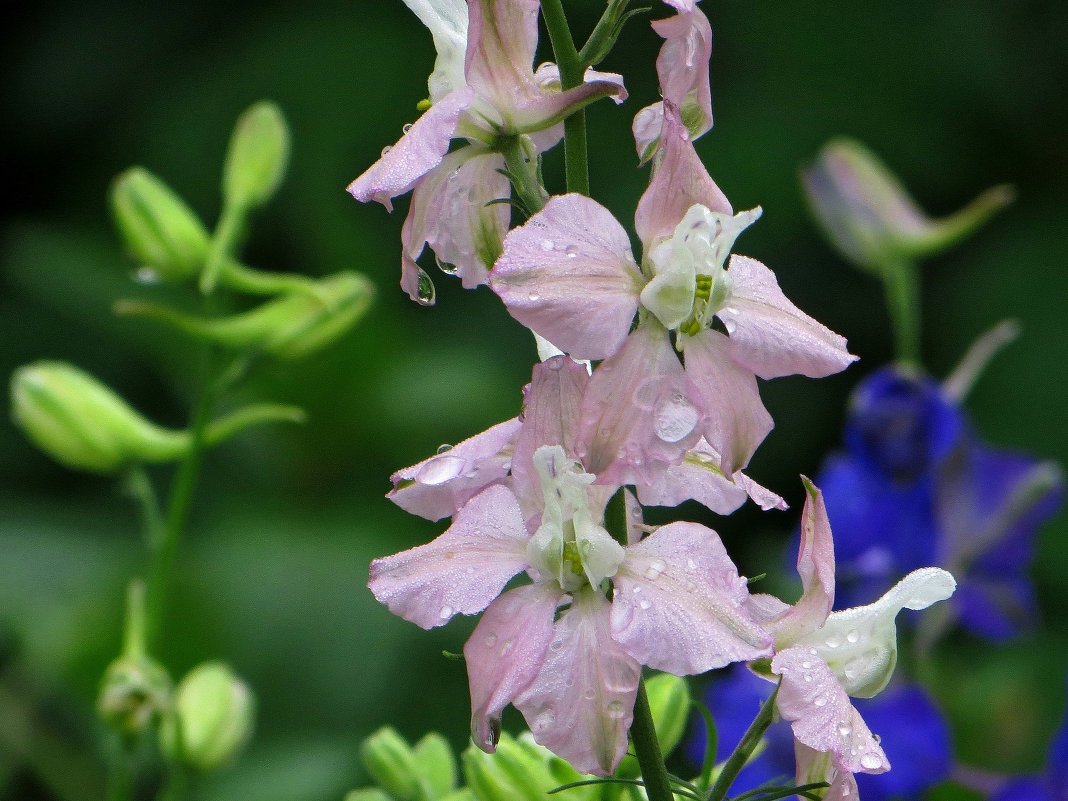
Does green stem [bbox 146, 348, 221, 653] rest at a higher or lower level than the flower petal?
lower

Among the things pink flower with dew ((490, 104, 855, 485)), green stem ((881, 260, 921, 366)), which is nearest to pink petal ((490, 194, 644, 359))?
pink flower with dew ((490, 104, 855, 485))

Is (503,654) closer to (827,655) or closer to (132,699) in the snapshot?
(827,655)

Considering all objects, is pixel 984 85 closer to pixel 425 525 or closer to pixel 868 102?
pixel 868 102

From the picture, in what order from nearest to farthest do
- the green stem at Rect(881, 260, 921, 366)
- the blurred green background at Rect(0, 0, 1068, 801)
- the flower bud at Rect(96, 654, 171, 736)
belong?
the flower bud at Rect(96, 654, 171, 736)
the green stem at Rect(881, 260, 921, 366)
the blurred green background at Rect(0, 0, 1068, 801)

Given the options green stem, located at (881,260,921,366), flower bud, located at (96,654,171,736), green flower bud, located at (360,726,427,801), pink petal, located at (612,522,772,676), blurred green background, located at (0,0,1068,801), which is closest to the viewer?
pink petal, located at (612,522,772,676)

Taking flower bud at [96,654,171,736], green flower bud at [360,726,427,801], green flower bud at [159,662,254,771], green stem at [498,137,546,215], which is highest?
green stem at [498,137,546,215]

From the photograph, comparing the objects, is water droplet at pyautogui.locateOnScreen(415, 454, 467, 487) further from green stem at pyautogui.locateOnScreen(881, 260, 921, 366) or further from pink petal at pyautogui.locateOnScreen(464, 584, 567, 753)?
green stem at pyautogui.locateOnScreen(881, 260, 921, 366)

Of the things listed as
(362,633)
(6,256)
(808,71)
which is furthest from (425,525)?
(808,71)

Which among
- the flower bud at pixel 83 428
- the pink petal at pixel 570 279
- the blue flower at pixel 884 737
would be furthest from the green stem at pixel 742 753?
the flower bud at pixel 83 428
